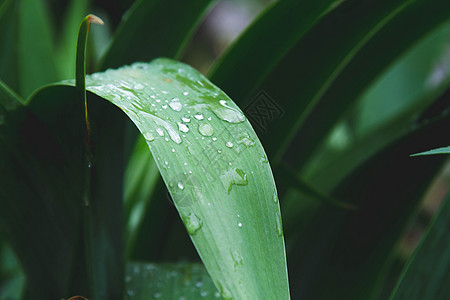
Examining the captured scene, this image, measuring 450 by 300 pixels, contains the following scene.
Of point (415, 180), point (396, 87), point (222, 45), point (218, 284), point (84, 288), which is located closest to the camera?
point (218, 284)

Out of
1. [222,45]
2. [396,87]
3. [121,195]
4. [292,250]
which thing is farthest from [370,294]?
[222,45]

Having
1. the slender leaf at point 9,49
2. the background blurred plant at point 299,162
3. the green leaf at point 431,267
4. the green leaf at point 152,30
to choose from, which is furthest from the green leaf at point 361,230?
the slender leaf at point 9,49

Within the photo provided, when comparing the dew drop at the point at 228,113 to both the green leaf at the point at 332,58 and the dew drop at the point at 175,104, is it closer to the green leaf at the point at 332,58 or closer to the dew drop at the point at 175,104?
the dew drop at the point at 175,104

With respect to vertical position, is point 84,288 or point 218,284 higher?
point 218,284

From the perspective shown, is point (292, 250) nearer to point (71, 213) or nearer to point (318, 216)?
point (318, 216)

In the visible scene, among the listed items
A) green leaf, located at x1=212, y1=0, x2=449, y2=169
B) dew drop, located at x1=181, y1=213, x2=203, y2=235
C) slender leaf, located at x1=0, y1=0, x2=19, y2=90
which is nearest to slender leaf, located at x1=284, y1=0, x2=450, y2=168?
green leaf, located at x1=212, y1=0, x2=449, y2=169

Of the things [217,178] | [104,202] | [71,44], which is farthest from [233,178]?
[71,44]

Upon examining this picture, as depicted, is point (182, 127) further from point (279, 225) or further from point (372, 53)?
point (372, 53)
